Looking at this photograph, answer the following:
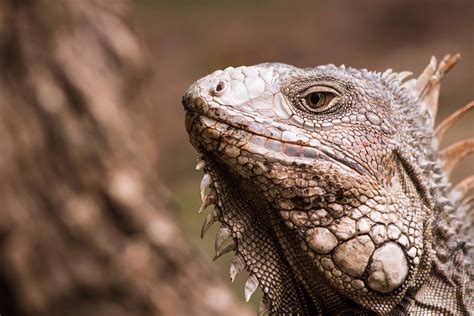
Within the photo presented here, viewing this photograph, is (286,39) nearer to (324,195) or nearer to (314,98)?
(314,98)

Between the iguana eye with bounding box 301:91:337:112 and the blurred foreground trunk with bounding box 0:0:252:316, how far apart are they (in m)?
3.08

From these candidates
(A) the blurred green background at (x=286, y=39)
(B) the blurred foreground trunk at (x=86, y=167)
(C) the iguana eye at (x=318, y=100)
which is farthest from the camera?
(A) the blurred green background at (x=286, y=39)

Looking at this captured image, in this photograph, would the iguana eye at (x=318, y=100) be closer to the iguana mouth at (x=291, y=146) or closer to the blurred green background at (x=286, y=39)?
the iguana mouth at (x=291, y=146)

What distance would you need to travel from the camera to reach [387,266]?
3.34m

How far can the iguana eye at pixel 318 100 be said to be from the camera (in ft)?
11.6

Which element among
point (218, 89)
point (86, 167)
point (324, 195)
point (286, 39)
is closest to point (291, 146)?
point (324, 195)

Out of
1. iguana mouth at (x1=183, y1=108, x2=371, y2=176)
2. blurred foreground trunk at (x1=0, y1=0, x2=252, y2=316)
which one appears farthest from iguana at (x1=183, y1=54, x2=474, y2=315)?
blurred foreground trunk at (x1=0, y1=0, x2=252, y2=316)

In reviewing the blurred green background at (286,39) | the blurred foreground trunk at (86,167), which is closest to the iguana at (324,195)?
the blurred foreground trunk at (86,167)

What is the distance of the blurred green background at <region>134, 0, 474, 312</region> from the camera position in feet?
49.3

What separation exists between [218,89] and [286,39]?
44.0ft

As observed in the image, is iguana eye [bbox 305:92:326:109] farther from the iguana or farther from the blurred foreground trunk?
the blurred foreground trunk

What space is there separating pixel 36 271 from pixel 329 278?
3.92 m

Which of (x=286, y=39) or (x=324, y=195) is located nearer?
(x=324, y=195)

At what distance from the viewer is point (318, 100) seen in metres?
3.55
